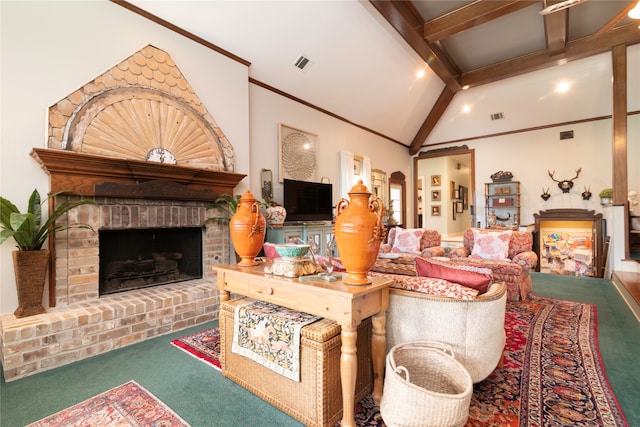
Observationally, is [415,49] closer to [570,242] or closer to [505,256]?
[505,256]

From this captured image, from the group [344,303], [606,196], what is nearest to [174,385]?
[344,303]

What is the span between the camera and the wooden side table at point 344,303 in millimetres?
1408

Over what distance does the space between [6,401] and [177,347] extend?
99 centimetres

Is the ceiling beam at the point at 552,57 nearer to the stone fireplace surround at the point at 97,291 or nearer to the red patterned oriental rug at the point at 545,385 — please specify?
the red patterned oriental rug at the point at 545,385

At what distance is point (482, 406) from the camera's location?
5.52 feet

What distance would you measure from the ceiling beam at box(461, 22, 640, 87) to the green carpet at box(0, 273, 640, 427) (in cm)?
482

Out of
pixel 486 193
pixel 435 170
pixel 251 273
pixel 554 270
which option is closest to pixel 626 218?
pixel 554 270

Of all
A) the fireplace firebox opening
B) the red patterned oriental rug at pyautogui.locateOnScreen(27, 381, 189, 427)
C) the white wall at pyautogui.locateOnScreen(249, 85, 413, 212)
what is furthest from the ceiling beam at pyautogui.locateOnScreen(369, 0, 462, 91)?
the red patterned oriental rug at pyautogui.locateOnScreen(27, 381, 189, 427)

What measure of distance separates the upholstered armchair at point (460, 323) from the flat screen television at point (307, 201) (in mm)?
3065

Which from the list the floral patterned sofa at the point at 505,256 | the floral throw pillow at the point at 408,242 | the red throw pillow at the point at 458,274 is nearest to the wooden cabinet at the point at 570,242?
the floral patterned sofa at the point at 505,256

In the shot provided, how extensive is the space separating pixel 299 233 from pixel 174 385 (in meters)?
2.76

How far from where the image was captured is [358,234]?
1.44m

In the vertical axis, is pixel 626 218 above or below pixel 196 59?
below

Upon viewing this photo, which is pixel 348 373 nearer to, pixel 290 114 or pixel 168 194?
pixel 168 194
